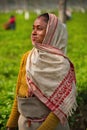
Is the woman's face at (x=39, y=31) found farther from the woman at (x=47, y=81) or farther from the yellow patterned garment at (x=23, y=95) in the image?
the yellow patterned garment at (x=23, y=95)

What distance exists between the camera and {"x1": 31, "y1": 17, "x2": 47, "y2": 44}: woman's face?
167 inches

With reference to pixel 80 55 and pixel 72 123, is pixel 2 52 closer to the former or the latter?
pixel 80 55

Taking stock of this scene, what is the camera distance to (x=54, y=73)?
165 inches

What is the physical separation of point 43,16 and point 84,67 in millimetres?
5350

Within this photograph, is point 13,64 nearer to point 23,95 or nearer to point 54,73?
point 23,95

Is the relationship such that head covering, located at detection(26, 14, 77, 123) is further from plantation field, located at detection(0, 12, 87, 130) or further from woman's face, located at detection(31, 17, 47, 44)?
plantation field, located at detection(0, 12, 87, 130)

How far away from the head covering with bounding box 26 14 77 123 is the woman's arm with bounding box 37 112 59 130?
4 cm

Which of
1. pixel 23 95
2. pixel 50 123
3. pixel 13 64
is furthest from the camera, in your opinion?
pixel 13 64

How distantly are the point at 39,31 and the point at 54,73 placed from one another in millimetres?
413

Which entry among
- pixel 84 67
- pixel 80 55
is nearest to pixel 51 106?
pixel 84 67

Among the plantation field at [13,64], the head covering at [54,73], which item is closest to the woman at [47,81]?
the head covering at [54,73]

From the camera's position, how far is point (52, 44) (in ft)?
13.7

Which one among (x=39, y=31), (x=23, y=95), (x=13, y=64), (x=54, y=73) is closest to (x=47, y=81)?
(x=54, y=73)

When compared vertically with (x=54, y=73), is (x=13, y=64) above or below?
below
